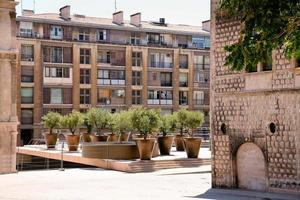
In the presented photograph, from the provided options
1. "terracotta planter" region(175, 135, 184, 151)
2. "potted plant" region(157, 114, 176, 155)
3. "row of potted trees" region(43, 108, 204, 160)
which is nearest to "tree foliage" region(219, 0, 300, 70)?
"row of potted trees" region(43, 108, 204, 160)

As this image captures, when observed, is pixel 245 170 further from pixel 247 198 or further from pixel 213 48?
pixel 213 48

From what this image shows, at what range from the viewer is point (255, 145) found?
2162cm

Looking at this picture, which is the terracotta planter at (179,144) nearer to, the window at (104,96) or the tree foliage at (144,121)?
the tree foliage at (144,121)

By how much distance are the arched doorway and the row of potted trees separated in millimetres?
9840

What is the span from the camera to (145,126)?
3183 cm

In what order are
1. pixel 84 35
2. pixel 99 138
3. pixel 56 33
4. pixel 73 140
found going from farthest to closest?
pixel 84 35, pixel 56 33, pixel 99 138, pixel 73 140

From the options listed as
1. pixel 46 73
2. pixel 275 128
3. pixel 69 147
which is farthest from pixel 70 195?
pixel 46 73

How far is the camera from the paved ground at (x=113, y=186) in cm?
2030

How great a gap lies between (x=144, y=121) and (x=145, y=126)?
11.2 inches

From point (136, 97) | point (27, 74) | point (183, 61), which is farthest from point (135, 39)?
point (27, 74)

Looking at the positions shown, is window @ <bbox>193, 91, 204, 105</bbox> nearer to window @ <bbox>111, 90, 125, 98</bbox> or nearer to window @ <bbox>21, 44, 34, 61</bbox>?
window @ <bbox>111, 90, 125, 98</bbox>

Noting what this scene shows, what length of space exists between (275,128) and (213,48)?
4.60m

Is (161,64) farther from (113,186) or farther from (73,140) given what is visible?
(113,186)

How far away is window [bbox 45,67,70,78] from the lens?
63531mm
